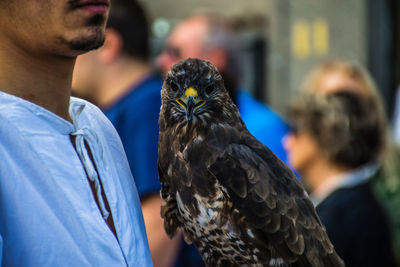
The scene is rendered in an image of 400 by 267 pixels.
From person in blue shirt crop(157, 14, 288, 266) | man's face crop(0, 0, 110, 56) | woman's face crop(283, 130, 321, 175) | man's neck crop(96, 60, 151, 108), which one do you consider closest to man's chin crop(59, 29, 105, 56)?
man's face crop(0, 0, 110, 56)

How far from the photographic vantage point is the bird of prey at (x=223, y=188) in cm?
195

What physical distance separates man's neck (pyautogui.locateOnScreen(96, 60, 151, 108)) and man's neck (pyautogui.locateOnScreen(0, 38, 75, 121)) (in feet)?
5.28

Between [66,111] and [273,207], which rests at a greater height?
[66,111]

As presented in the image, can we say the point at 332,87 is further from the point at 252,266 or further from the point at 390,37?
the point at 390,37

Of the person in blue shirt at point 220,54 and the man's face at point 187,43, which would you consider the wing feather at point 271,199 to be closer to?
the person in blue shirt at point 220,54

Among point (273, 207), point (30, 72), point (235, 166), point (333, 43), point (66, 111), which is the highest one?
point (30, 72)

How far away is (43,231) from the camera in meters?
1.40

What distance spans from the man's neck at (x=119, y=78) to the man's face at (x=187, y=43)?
3.08 ft

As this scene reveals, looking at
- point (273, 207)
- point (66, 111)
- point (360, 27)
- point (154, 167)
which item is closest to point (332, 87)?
point (154, 167)

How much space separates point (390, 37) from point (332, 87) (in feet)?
14.5

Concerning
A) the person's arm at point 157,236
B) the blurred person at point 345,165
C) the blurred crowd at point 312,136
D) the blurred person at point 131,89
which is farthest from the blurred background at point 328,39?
the person's arm at point 157,236

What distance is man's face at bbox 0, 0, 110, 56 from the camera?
158 centimetres

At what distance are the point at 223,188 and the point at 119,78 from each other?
160cm

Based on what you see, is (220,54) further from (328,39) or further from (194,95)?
(328,39)
